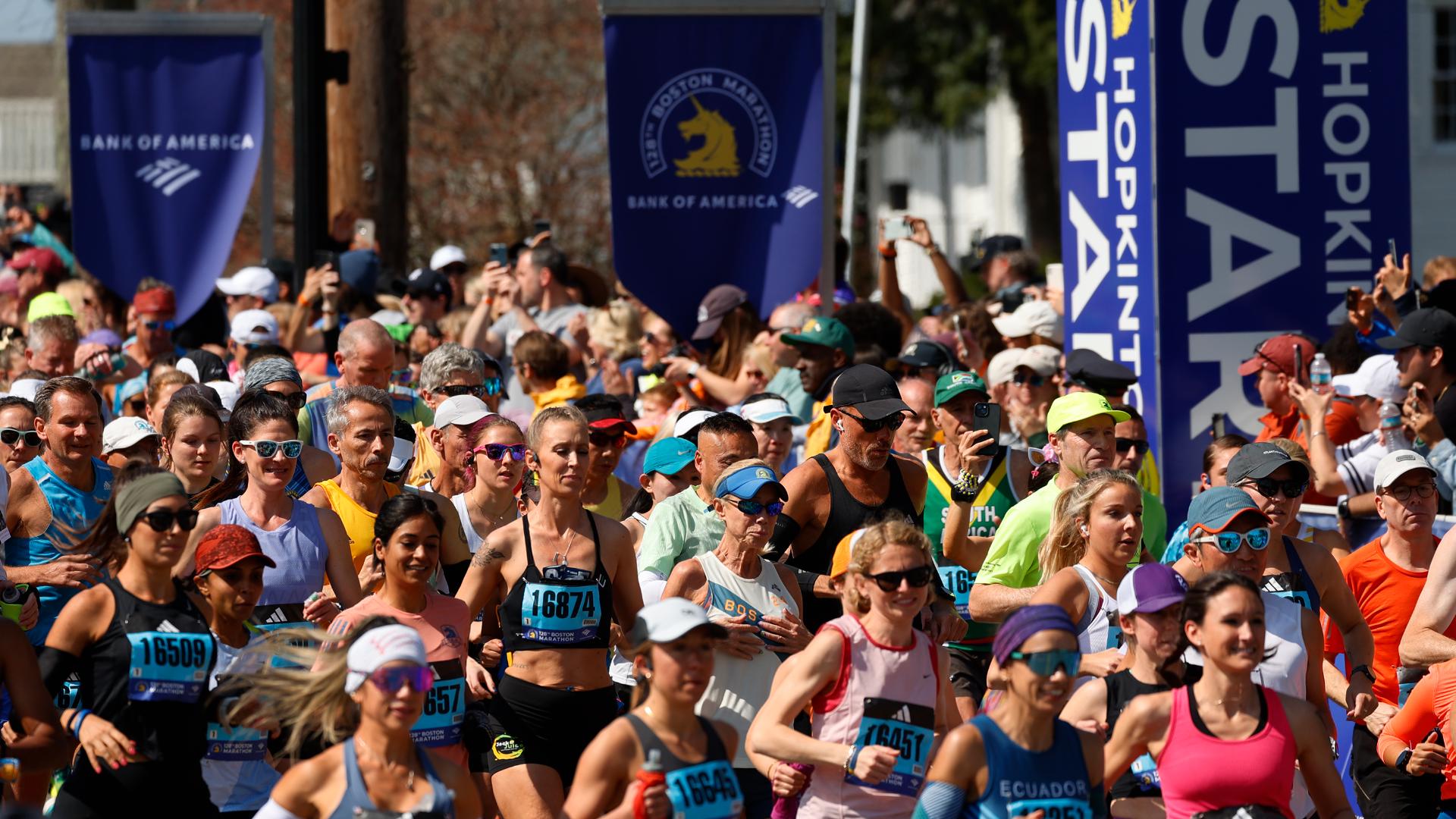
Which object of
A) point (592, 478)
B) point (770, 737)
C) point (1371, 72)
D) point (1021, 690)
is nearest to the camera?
point (1021, 690)

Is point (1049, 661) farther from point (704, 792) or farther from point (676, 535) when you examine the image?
point (676, 535)

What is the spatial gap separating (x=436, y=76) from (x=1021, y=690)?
18805 millimetres

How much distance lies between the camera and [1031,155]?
2739 cm

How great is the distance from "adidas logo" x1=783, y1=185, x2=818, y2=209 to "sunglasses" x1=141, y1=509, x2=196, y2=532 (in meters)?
5.52

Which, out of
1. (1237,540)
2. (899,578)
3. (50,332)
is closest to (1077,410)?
(1237,540)

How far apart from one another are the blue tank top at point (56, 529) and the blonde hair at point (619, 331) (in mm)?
4514

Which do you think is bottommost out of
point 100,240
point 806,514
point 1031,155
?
point 806,514

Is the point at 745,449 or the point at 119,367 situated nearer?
the point at 745,449

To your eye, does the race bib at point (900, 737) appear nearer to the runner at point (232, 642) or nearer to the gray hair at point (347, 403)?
the runner at point (232, 642)

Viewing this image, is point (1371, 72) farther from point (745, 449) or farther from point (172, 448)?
point (172, 448)

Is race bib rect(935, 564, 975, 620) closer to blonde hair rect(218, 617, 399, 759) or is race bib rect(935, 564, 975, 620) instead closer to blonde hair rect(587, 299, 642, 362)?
blonde hair rect(218, 617, 399, 759)

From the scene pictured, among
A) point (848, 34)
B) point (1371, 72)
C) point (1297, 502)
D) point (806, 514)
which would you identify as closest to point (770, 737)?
point (806, 514)

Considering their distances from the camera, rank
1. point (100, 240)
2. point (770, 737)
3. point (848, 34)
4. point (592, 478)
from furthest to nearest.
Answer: point (848, 34)
point (100, 240)
point (592, 478)
point (770, 737)

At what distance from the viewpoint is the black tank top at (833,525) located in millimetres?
7113
